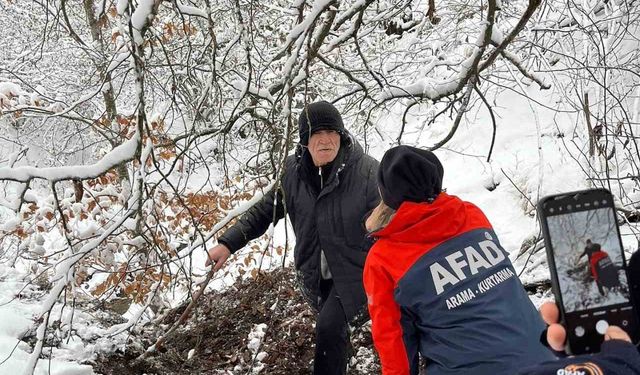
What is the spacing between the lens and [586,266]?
125cm

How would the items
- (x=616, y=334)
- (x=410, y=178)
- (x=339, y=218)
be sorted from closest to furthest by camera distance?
1. (x=616, y=334)
2. (x=410, y=178)
3. (x=339, y=218)

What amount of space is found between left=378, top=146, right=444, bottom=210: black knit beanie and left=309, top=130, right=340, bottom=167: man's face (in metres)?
0.98

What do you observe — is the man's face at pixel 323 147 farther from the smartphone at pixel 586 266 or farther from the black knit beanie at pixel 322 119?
the smartphone at pixel 586 266

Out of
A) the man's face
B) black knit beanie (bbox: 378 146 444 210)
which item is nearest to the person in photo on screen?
black knit beanie (bbox: 378 146 444 210)

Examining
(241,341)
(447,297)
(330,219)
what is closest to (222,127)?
(330,219)

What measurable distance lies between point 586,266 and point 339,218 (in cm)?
195

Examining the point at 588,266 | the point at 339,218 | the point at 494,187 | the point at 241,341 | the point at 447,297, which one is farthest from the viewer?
the point at 494,187

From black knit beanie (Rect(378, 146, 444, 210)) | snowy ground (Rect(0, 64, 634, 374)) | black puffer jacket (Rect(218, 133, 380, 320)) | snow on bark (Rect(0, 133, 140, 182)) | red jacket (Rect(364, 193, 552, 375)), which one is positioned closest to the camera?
red jacket (Rect(364, 193, 552, 375))

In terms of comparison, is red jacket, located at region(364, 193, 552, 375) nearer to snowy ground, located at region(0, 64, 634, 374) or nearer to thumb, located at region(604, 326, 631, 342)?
thumb, located at region(604, 326, 631, 342)

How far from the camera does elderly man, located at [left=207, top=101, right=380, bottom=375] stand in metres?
3.12

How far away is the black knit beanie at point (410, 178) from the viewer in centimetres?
213

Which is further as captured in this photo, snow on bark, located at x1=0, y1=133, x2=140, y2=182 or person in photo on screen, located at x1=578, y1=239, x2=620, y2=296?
snow on bark, located at x1=0, y1=133, x2=140, y2=182

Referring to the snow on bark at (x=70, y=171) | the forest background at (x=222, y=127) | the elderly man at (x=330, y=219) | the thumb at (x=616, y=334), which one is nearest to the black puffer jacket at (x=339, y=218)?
the elderly man at (x=330, y=219)

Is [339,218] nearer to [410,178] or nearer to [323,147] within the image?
[323,147]
